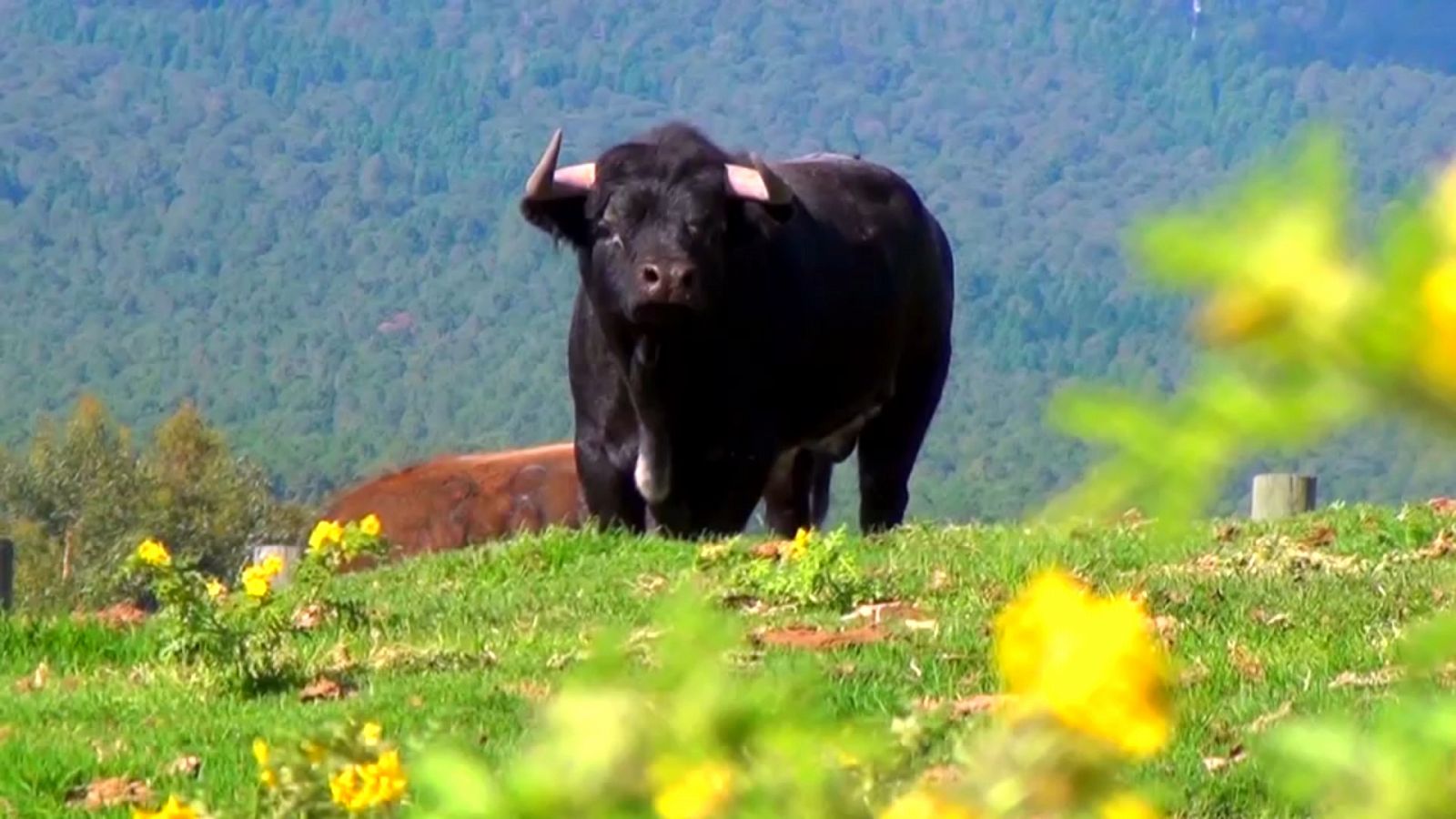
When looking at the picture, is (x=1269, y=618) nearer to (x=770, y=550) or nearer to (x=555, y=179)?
(x=770, y=550)

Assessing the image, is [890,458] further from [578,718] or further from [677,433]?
[578,718]

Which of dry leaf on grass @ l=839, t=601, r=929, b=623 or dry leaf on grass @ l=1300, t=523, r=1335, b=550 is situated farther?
dry leaf on grass @ l=1300, t=523, r=1335, b=550

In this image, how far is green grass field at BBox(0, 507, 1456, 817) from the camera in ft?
19.0

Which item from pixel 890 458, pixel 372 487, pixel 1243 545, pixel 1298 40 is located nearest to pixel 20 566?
pixel 372 487

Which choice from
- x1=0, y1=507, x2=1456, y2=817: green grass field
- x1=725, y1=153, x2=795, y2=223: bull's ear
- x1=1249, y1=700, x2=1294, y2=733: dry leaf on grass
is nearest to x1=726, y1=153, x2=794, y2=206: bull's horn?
x1=725, y1=153, x2=795, y2=223: bull's ear

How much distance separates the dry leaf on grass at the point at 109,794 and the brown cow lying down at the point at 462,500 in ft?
42.5

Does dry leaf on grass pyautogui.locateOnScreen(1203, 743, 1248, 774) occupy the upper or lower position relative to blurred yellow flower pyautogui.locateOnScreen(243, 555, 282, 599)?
upper

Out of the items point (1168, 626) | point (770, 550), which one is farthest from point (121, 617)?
point (1168, 626)

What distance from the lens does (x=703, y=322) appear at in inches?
487

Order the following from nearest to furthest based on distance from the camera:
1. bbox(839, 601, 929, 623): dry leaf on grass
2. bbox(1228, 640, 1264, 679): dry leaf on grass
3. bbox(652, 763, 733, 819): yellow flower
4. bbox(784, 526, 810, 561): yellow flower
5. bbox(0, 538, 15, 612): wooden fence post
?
bbox(652, 763, 733, 819): yellow flower < bbox(1228, 640, 1264, 679): dry leaf on grass < bbox(839, 601, 929, 623): dry leaf on grass < bbox(784, 526, 810, 561): yellow flower < bbox(0, 538, 15, 612): wooden fence post

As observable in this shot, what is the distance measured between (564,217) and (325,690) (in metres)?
6.02

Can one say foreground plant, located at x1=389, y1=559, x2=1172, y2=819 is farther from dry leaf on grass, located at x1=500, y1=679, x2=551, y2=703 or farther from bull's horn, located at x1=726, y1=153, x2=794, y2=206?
bull's horn, located at x1=726, y1=153, x2=794, y2=206

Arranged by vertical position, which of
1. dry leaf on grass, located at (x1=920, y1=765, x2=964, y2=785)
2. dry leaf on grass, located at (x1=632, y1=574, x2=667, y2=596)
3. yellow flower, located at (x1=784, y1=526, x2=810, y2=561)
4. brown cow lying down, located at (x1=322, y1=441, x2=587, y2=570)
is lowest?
brown cow lying down, located at (x1=322, y1=441, x2=587, y2=570)

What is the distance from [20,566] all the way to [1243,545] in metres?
31.4
